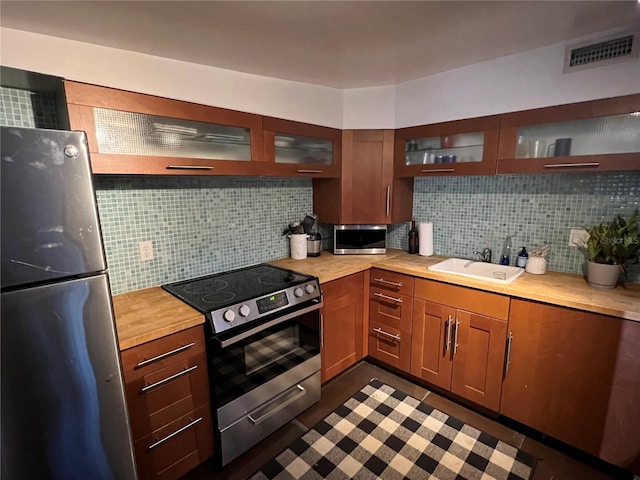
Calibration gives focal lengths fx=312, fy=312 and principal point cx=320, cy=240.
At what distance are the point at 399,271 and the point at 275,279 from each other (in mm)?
889

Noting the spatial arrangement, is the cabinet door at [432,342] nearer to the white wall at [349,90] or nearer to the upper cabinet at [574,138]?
the upper cabinet at [574,138]

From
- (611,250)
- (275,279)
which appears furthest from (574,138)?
(275,279)

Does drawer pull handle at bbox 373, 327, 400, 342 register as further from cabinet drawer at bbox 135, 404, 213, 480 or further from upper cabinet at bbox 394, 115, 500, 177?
cabinet drawer at bbox 135, 404, 213, 480

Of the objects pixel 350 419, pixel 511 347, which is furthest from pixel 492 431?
pixel 350 419

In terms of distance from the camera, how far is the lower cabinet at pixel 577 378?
1.50 meters

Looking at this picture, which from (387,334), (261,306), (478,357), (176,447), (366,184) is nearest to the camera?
(176,447)

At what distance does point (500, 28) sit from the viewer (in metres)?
1.50

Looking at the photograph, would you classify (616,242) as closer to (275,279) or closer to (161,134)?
(275,279)

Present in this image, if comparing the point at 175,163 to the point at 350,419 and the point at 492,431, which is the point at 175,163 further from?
the point at 492,431

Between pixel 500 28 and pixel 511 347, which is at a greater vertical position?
pixel 500 28

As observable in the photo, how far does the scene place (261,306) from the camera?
170 cm

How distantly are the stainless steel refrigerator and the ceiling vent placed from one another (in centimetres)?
226

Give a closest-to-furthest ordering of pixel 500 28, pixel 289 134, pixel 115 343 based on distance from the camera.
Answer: pixel 115 343 → pixel 500 28 → pixel 289 134

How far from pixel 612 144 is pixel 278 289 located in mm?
1950
